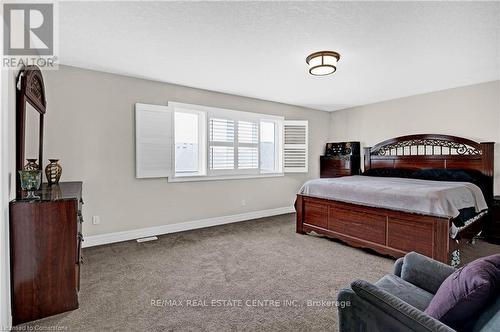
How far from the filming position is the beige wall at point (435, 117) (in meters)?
4.11

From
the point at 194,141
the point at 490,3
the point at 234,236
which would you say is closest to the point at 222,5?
the point at 490,3

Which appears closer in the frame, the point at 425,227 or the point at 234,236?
the point at 425,227

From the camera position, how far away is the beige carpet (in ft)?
6.47

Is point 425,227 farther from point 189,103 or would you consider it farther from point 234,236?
point 189,103

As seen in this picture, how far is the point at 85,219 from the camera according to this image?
3545 millimetres

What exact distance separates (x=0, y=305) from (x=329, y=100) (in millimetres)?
5479

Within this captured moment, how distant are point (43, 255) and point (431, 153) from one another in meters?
5.74

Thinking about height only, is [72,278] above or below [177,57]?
below

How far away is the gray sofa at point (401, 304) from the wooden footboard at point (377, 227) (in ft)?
4.48

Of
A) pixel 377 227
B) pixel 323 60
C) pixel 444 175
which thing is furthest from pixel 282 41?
pixel 444 175

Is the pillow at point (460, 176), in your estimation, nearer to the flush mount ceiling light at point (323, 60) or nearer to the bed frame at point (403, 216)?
the bed frame at point (403, 216)
